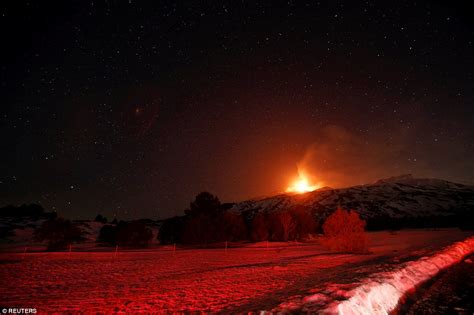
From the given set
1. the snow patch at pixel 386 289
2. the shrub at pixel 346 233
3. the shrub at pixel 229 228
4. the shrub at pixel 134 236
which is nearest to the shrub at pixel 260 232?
the shrub at pixel 229 228

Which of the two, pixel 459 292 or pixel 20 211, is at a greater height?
pixel 20 211

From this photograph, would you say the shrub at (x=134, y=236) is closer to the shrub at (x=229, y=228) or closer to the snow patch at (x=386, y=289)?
the shrub at (x=229, y=228)

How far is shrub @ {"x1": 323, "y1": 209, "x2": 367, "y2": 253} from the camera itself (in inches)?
983

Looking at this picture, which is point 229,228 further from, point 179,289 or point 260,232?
point 179,289

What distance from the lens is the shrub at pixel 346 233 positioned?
81.9 feet

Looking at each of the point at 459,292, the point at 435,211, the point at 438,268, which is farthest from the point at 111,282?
the point at 435,211

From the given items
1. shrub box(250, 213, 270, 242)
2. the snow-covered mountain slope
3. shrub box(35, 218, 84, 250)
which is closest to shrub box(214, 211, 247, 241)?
shrub box(250, 213, 270, 242)

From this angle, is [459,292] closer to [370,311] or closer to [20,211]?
[370,311]

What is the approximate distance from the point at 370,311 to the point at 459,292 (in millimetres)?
5038

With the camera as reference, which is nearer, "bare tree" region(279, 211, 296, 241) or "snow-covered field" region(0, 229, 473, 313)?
"snow-covered field" region(0, 229, 473, 313)

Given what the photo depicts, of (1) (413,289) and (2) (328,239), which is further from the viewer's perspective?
(2) (328,239)

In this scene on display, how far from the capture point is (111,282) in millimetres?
13992

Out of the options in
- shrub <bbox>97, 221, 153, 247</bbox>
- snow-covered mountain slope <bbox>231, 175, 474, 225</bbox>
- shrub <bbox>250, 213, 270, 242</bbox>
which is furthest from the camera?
snow-covered mountain slope <bbox>231, 175, 474, 225</bbox>

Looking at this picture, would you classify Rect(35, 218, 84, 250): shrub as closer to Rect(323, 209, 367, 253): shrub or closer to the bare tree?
the bare tree
